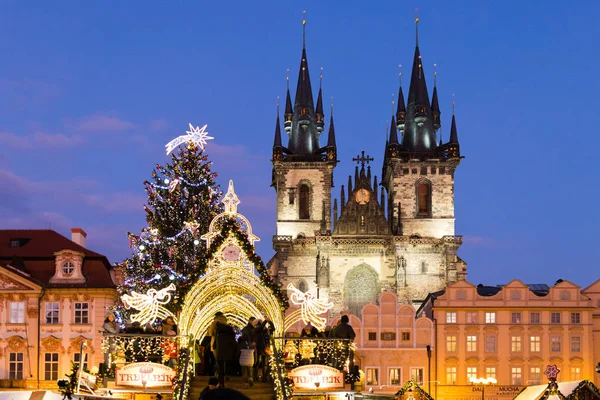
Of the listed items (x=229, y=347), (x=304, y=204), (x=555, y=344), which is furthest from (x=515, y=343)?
(x=229, y=347)

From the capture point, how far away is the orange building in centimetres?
5591

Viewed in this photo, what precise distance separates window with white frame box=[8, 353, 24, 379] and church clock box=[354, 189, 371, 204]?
3714 centimetres

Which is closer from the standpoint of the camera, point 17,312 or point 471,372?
point 17,312

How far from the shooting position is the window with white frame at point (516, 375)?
55.9 m

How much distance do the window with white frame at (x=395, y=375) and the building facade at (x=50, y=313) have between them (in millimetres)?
15397

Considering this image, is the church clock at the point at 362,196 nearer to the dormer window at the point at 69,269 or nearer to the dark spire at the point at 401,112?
the dark spire at the point at 401,112

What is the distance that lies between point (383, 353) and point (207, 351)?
87.0ft

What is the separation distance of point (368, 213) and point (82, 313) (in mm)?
34313

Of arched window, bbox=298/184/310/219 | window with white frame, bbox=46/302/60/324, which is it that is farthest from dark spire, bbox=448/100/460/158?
window with white frame, bbox=46/302/60/324

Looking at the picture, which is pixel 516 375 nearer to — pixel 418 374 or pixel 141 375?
pixel 418 374

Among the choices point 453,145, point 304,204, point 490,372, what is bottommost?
point 490,372

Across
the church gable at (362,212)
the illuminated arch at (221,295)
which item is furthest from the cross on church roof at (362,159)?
the illuminated arch at (221,295)

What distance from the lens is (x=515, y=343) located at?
56.7 metres

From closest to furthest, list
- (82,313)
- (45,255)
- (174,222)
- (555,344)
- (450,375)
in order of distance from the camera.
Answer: (174,222), (82,313), (45,255), (450,375), (555,344)
